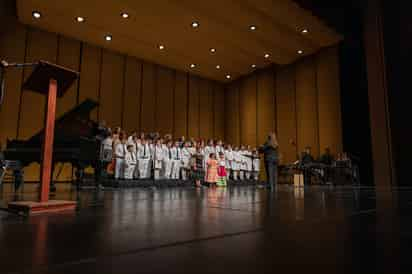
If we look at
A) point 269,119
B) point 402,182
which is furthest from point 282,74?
point 402,182

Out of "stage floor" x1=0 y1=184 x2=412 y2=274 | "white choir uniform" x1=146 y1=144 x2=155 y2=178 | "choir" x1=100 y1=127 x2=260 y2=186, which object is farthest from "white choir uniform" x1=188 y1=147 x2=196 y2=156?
"stage floor" x1=0 y1=184 x2=412 y2=274

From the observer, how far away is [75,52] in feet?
32.5

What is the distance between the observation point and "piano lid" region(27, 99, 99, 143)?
4.05 meters

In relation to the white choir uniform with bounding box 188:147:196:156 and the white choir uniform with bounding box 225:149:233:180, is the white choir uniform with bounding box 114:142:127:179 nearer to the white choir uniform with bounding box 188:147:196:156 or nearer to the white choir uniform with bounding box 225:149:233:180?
the white choir uniform with bounding box 188:147:196:156

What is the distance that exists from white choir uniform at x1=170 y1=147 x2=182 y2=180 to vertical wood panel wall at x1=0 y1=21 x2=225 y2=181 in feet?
9.39

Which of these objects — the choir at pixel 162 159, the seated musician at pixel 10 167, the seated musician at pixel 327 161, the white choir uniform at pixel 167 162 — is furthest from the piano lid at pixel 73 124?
the seated musician at pixel 327 161

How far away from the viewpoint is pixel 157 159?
325 inches

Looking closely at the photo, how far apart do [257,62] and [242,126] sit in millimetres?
2925

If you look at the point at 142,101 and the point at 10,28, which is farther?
the point at 142,101

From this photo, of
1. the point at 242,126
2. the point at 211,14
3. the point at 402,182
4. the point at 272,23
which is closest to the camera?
the point at 402,182

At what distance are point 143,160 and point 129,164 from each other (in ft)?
1.39

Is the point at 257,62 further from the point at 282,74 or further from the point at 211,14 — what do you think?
the point at 211,14

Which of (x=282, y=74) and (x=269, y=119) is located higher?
(x=282, y=74)

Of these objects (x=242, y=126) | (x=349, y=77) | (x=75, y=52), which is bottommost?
(x=242, y=126)
